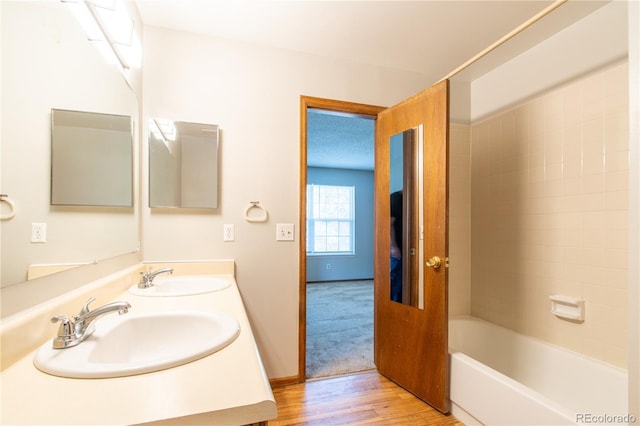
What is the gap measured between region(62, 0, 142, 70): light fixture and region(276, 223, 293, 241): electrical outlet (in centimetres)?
123

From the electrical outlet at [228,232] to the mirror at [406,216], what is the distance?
3.68 feet

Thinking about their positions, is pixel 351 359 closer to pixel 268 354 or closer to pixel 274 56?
pixel 268 354

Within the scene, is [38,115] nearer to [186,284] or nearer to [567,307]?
[186,284]

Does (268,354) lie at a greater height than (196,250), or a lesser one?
lesser

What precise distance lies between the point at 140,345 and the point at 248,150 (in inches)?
52.1

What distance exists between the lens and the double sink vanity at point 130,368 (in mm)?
486

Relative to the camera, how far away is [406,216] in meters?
1.91

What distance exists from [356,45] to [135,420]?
7.20 ft

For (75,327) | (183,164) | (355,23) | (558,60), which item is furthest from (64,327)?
(558,60)

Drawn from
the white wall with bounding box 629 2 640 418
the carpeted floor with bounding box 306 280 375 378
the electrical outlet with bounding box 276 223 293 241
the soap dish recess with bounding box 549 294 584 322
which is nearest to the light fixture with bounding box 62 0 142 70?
the electrical outlet with bounding box 276 223 293 241

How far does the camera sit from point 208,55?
6.07 ft

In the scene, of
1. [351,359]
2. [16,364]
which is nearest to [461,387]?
[351,359]

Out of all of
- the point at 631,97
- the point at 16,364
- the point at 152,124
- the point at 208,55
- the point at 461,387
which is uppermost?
the point at 208,55

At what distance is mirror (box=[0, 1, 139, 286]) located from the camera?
0.67 m
